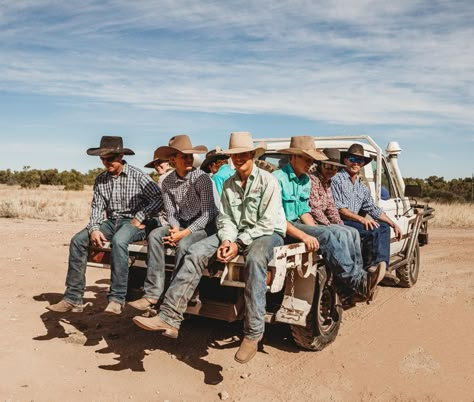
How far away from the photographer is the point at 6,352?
5.20 m

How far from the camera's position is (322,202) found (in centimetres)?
601

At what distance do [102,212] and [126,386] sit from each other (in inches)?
84.9

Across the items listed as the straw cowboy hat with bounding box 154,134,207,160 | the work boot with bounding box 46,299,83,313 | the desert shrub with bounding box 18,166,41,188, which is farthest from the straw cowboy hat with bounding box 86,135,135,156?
the desert shrub with bounding box 18,166,41,188

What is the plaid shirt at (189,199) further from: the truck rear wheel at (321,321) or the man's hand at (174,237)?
the truck rear wheel at (321,321)

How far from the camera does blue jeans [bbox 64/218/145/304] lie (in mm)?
5207

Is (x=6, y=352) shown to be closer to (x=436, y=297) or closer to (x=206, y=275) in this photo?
(x=206, y=275)

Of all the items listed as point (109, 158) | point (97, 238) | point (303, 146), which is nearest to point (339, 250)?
point (303, 146)

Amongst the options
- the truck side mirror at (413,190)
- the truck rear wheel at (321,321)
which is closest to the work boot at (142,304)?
the truck rear wheel at (321,321)

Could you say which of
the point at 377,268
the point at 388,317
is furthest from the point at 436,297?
the point at 377,268

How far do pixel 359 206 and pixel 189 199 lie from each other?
2.52m

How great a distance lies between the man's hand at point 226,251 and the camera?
4555mm

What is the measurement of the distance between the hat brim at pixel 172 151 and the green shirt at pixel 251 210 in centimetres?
59

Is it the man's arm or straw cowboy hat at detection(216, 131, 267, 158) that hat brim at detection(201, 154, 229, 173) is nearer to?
the man's arm

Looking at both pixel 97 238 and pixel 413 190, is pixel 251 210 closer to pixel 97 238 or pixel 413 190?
pixel 97 238
